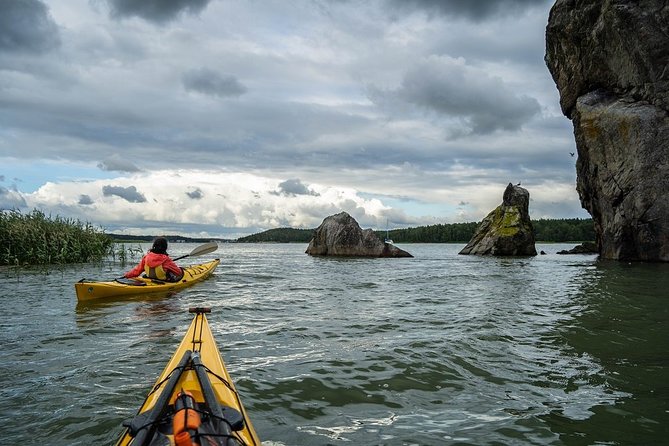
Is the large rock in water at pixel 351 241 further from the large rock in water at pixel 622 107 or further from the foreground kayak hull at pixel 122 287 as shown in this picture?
the foreground kayak hull at pixel 122 287

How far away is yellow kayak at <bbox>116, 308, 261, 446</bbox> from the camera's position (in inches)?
107

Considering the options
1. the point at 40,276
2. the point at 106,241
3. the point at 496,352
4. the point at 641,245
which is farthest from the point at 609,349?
the point at 106,241

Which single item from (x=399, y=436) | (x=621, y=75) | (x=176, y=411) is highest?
(x=621, y=75)

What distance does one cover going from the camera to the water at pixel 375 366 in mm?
3990

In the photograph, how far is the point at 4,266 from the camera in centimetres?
1902

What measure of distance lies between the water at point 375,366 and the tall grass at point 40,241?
9.25m

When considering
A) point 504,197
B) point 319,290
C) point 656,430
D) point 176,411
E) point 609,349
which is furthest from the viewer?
point 504,197

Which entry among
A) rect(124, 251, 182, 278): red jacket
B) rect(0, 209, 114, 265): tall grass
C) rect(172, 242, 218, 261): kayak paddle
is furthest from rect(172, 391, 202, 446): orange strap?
rect(0, 209, 114, 265): tall grass

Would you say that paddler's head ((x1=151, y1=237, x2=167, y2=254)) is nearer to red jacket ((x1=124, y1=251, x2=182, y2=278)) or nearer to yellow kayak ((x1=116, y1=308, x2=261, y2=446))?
red jacket ((x1=124, y1=251, x2=182, y2=278))

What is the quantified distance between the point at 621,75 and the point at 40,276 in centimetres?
2881

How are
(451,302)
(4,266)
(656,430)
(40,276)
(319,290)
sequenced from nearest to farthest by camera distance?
1. (656,430)
2. (451,302)
3. (319,290)
4. (40,276)
5. (4,266)

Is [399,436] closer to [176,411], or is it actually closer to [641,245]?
[176,411]

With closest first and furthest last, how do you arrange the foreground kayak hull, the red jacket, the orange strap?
the orange strap → the foreground kayak hull → the red jacket

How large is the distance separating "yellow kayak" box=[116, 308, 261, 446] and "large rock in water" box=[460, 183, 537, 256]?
34771 millimetres
